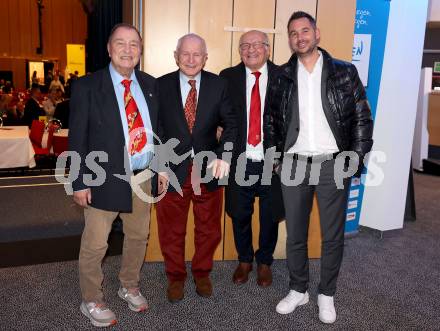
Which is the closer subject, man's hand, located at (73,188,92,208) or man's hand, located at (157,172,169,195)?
man's hand, located at (73,188,92,208)

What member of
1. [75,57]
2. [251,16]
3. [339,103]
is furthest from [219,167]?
[75,57]

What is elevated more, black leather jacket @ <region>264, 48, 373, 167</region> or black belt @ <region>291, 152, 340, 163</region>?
black leather jacket @ <region>264, 48, 373, 167</region>

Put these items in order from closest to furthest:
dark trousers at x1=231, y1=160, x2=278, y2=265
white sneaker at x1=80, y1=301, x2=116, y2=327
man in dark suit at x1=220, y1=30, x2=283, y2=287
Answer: white sneaker at x1=80, y1=301, x2=116, y2=327 < man in dark suit at x1=220, y1=30, x2=283, y2=287 < dark trousers at x1=231, y1=160, x2=278, y2=265

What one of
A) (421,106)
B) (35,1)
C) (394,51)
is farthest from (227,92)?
(35,1)

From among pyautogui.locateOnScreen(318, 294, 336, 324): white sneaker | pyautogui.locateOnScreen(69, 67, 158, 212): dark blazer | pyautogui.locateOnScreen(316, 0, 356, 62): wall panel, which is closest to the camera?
pyautogui.locateOnScreen(69, 67, 158, 212): dark blazer

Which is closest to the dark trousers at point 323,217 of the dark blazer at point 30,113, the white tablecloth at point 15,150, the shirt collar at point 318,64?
the shirt collar at point 318,64

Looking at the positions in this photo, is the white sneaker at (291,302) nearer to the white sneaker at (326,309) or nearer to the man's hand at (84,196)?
the white sneaker at (326,309)

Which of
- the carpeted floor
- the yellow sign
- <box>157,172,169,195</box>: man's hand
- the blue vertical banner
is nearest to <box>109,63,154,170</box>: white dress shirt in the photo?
<box>157,172,169,195</box>: man's hand

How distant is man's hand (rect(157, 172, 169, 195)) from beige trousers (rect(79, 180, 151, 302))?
0.08 metres

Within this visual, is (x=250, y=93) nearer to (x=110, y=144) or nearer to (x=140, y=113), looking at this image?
(x=140, y=113)

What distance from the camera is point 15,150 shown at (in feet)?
19.1

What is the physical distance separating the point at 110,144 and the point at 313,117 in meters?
1.19

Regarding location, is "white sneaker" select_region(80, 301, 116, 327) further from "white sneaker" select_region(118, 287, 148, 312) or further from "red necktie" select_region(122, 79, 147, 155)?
"red necktie" select_region(122, 79, 147, 155)

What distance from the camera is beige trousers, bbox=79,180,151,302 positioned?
258cm
